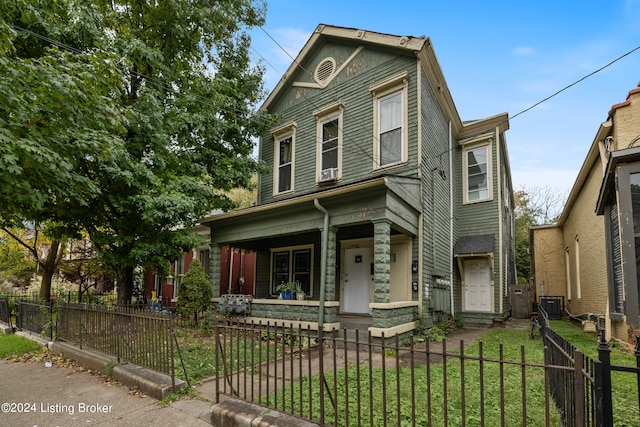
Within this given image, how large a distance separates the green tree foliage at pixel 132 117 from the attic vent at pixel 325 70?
7.11ft

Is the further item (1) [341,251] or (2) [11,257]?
(2) [11,257]

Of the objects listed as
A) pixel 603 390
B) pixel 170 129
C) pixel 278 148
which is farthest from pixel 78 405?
pixel 278 148

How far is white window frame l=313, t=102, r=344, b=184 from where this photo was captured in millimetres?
11312

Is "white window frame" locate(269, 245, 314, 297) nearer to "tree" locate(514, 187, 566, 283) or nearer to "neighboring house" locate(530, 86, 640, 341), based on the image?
"neighboring house" locate(530, 86, 640, 341)

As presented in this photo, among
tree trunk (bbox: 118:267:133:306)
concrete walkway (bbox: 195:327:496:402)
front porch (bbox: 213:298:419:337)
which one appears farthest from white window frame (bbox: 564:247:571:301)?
tree trunk (bbox: 118:267:133:306)

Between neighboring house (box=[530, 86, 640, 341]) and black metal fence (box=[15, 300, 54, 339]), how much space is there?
39.3 feet

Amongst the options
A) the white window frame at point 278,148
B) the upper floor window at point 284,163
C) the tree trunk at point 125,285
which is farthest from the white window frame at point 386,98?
the tree trunk at point 125,285

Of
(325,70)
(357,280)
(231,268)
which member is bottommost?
(357,280)

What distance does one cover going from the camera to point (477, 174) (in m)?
13.3

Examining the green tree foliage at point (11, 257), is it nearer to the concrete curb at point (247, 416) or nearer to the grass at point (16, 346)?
the grass at point (16, 346)

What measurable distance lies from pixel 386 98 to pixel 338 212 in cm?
416

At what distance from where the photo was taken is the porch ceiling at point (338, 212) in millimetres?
7984

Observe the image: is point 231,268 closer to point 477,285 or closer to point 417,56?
point 477,285

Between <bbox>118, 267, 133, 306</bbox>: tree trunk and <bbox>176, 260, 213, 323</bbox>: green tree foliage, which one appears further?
<bbox>118, 267, 133, 306</bbox>: tree trunk
